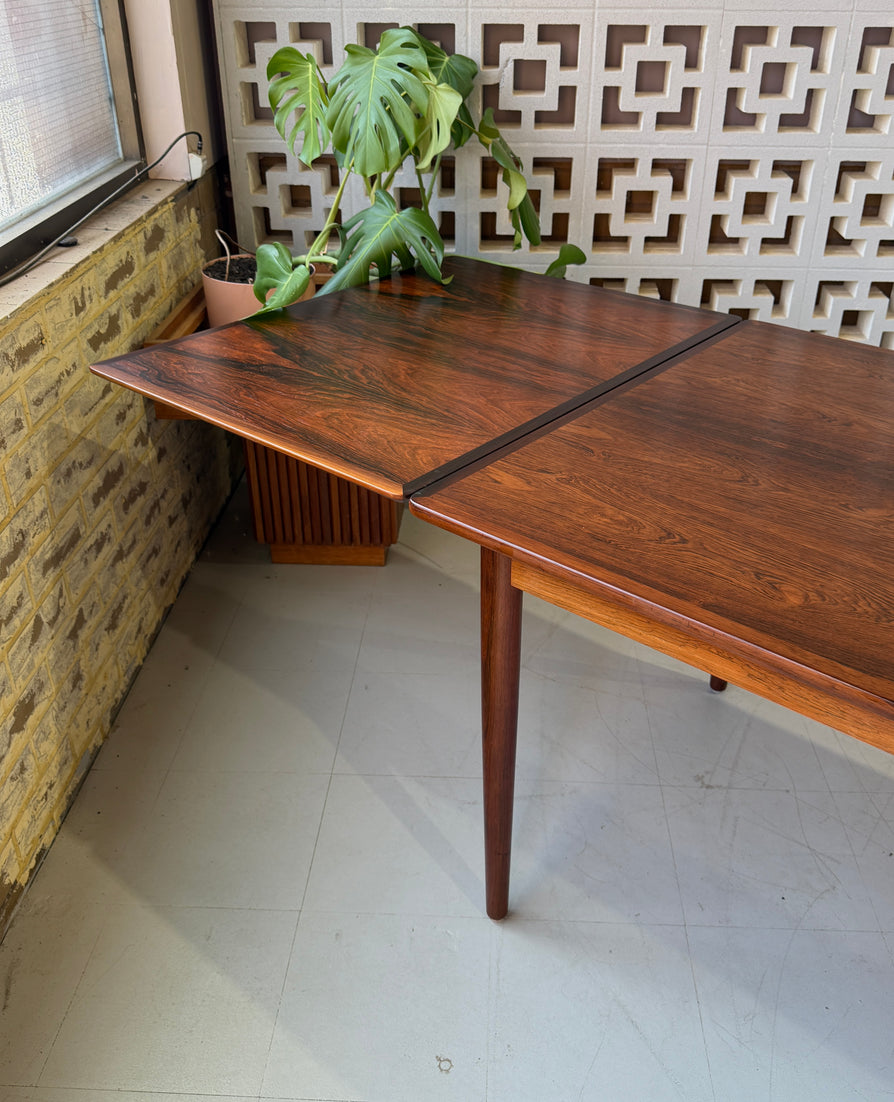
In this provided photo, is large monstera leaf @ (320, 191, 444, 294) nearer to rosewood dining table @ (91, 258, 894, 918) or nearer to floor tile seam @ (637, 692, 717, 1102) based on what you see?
rosewood dining table @ (91, 258, 894, 918)

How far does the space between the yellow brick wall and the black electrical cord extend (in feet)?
0.22

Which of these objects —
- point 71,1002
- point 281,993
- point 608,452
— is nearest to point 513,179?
point 608,452

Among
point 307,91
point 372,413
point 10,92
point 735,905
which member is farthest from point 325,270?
point 735,905

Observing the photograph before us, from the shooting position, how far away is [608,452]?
136 centimetres

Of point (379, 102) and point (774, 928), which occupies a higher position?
point (379, 102)

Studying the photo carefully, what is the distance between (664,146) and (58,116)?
1.44 metres

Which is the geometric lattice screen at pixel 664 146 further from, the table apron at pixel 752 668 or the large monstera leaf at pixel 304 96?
the table apron at pixel 752 668

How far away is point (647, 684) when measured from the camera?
2197mm

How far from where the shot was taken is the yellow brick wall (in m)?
1.63

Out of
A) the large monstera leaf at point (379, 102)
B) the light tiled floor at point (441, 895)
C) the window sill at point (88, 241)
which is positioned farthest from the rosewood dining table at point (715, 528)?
the window sill at point (88, 241)

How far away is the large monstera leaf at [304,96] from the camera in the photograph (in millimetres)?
2027

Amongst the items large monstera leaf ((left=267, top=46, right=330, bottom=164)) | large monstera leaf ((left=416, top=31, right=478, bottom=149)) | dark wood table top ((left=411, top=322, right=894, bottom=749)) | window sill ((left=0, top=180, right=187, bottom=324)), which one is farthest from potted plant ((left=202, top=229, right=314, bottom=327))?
dark wood table top ((left=411, top=322, right=894, bottom=749))

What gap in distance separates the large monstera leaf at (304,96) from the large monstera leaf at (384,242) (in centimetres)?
17

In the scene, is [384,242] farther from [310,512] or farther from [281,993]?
[281,993]
